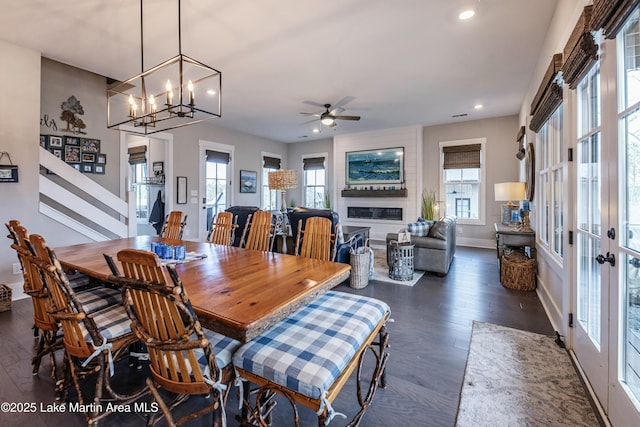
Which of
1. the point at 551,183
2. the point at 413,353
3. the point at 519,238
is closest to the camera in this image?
the point at 413,353

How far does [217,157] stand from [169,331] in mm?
6393

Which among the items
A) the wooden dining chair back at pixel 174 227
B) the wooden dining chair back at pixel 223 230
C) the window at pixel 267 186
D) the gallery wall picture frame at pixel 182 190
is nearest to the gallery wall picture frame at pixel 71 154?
the gallery wall picture frame at pixel 182 190

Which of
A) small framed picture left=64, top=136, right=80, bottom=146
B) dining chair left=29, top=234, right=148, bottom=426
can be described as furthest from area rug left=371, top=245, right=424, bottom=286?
small framed picture left=64, top=136, right=80, bottom=146

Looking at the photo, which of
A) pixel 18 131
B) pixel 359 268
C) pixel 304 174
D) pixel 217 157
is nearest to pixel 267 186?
pixel 304 174

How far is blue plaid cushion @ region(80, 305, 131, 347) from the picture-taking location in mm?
1478

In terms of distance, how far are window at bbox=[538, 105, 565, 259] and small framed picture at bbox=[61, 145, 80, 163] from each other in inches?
233

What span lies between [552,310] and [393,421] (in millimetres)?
2205

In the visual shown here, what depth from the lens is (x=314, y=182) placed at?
345 inches

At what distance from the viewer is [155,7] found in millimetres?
2594

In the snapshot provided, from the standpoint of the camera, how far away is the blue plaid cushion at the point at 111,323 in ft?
4.85

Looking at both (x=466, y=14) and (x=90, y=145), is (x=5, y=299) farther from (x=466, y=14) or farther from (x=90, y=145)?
(x=466, y=14)

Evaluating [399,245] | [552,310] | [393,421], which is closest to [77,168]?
[399,245]

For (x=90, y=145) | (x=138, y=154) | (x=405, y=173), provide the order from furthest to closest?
(x=405, y=173) → (x=138, y=154) → (x=90, y=145)

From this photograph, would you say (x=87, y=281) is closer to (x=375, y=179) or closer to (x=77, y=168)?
(x=77, y=168)
